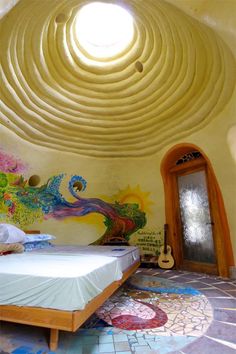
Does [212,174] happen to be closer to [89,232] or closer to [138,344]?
[89,232]

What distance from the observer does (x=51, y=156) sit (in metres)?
4.88

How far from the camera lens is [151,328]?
2.03 meters

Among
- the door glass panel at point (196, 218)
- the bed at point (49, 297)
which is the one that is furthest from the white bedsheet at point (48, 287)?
the door glass panel at point (196, 218)

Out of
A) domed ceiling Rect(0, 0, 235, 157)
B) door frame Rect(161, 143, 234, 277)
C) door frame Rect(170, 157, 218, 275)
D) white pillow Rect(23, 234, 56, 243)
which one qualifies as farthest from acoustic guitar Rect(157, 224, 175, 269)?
white pillow Rect(23, 234, 56, 243)

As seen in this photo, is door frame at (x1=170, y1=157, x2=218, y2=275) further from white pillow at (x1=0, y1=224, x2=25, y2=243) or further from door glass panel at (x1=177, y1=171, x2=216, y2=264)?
white pillow at (x1=0, y1=224, x2=25, y2=243)

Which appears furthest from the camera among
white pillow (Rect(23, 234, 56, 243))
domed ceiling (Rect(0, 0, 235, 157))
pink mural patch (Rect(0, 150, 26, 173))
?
pink mural patch (Rect(0, 150, 26, 173))

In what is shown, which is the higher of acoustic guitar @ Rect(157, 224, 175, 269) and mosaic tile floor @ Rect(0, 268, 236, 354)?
acoustic guitar @ Rect(157, 224, 175, 269)

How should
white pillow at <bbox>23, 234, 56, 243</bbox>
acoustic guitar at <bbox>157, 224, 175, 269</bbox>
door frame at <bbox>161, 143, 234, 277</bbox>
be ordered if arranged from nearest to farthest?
white pillow at <bbox>23, 234, 56, 243</bbox> → door frame at <bbox>161, 143, 234, 277</bbox> → acoustic guitar at <bbox>157, 224, 175, 269</bbox>

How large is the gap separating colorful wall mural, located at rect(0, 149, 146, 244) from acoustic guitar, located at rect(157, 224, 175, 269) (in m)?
0.68

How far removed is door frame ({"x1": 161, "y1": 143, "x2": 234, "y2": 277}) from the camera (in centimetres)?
399

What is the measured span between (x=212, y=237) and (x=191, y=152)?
1686 millimetres

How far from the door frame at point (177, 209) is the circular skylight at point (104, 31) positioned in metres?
2.25

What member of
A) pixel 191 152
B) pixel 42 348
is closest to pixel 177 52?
pixel 191 152

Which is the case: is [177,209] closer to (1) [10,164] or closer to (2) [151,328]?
(2) [151,328]
